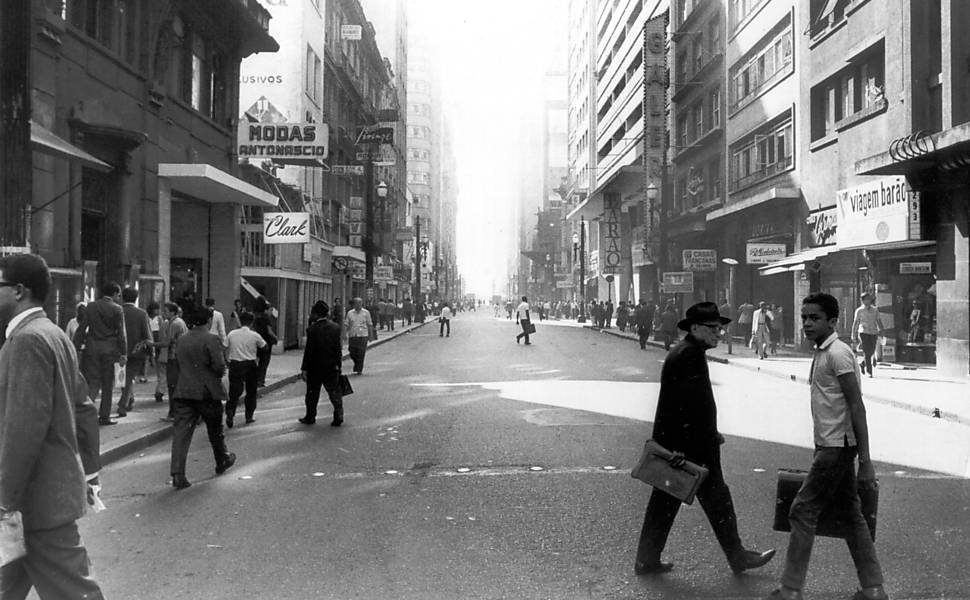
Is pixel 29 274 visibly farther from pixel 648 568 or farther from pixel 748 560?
pixel 748 560

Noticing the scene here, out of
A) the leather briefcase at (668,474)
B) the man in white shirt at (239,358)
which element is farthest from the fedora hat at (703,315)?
the man in white shirt at (239,358)

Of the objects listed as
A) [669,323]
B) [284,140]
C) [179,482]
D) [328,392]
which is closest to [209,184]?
[284,140]

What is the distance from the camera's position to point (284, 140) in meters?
24.4

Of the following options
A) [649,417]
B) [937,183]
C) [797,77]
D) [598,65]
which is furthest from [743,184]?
[598,65]

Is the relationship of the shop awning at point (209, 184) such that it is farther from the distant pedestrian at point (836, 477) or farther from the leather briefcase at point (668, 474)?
the distant pedestrian at point (836, 477)

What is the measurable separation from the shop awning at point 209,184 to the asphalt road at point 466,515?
25.6 ft

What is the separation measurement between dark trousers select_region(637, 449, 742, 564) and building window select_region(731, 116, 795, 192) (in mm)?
25630

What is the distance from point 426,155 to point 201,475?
12610 cm

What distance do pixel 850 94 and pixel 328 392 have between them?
1970 cm

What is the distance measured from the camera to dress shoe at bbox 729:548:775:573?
5254 millimetres

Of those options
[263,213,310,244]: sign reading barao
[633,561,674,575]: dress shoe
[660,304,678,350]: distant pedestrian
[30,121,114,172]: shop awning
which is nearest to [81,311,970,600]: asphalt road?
[633,561,674,575]: dress shoe

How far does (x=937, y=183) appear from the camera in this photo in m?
19.1

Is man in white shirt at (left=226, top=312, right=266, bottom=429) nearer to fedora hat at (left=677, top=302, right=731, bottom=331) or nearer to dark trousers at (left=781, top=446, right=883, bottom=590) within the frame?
fedora hat at (left=677, top=302, right=731, bottom=331)

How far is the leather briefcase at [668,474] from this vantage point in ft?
16.5
